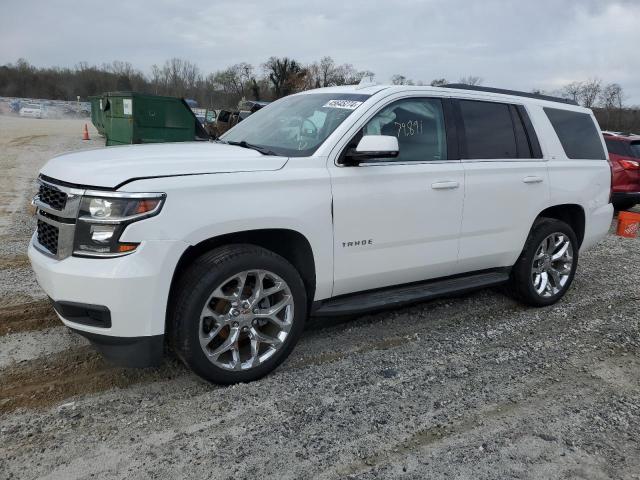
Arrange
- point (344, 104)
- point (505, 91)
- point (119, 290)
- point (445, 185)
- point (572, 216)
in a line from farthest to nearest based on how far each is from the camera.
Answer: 1. point (572, 216)
2. point (505, 91)
3. point (445, 185)
4. point (344, 104)
5. point (119, 290)

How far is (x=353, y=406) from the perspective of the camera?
3.15 meters

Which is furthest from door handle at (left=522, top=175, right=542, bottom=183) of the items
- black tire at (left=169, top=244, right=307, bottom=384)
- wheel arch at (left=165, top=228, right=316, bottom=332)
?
black tire at (left=169, top=244, right=307, bottom=384)

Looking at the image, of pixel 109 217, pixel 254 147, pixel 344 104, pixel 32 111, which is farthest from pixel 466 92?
pixel 32 111

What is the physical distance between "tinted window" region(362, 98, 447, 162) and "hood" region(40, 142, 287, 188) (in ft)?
2.90

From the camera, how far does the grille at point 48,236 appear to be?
3.02 m

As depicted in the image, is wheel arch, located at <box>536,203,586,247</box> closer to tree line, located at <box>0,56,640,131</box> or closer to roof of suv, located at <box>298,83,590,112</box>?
roof of suv, located at <box>298,83,590,112</box>

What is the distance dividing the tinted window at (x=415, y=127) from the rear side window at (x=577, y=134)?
1467 millimetres

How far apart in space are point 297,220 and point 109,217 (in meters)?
1.10

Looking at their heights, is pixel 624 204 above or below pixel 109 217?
below

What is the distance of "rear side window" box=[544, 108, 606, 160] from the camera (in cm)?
493

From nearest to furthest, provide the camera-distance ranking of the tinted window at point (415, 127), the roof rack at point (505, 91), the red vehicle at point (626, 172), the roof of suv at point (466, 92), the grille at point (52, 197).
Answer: the grille at point (52, 197) → the tinted window at point (415, 127) → the roof of suv at point (466, 92) → the roof rack at point (505, 91) → the red vehicle at point (626, 172)

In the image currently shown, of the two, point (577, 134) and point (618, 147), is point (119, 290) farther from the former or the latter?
point (618, 147)

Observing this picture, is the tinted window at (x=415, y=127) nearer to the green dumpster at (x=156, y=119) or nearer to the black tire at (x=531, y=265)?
the black tire at (x=531, y=265)

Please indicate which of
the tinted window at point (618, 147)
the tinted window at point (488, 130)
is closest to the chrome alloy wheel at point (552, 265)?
the tinted window at point (488, 130)
